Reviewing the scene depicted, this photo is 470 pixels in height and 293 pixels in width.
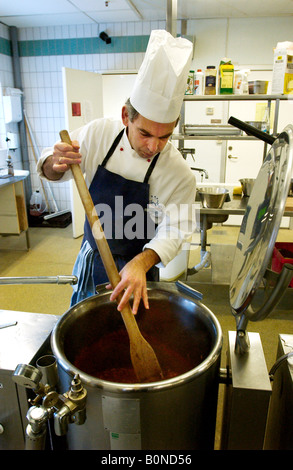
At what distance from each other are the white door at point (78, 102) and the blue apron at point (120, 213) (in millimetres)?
2847

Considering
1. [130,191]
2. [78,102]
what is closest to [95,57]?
[78,102]

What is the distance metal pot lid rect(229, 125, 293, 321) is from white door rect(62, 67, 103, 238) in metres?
3.38

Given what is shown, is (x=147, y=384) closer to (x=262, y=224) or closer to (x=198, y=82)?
(x=262, y=224)

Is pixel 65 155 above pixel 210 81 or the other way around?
the other way around

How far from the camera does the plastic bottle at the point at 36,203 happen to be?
4.96 m

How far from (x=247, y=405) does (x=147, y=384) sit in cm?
27

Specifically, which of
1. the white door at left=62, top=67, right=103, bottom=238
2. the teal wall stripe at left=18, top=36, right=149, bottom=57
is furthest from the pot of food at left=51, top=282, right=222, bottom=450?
the teal wall stripe at left=18, top=36, right=149, bottom=57

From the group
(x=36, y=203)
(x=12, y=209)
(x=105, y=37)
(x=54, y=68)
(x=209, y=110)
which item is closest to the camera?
(x=12, y=209)

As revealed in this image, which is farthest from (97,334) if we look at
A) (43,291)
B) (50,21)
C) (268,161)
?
(50,21)

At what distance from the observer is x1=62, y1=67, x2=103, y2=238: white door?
3811 mm

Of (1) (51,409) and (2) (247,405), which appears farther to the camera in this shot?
(2) (247,405)

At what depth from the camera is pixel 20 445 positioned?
91 cm

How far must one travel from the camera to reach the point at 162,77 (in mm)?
1027

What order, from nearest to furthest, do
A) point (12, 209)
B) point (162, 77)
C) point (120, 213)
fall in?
point (162, 77), point (120, 213), point (12, 209)
